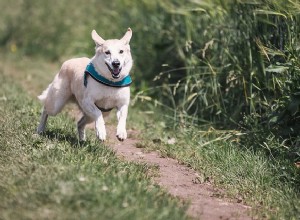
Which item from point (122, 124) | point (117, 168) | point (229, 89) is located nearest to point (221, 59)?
point (229, 89)

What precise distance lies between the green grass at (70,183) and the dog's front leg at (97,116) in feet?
0.45

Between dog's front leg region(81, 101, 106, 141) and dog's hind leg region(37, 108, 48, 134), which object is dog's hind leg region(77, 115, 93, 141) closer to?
dog's hind leg region(37, 108, 48, 134)

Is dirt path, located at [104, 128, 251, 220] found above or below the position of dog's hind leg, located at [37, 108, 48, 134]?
below

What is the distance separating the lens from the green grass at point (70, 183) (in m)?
4.17

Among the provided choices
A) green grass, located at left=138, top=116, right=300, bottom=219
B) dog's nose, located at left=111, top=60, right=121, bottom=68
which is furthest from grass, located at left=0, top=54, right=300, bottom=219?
dog's nose, located at left=111, top=60, right=121, bottom=68

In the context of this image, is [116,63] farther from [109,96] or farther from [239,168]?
[239,168]

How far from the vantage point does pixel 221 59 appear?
315 inches

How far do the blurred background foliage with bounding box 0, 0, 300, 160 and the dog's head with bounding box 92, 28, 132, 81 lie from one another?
1.53 metres

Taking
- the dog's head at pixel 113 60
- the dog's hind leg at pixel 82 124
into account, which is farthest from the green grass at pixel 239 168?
the dog's head at pixel 113 60

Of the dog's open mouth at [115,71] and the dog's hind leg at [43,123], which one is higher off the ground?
the dog's open mouth at [115,71]

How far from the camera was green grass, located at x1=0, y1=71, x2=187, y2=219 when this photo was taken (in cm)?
417

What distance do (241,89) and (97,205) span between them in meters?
3.76

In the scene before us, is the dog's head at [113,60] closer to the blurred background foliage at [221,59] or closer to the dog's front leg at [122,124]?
the dog's front leg at [122,124]

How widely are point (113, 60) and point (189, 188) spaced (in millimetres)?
1383
